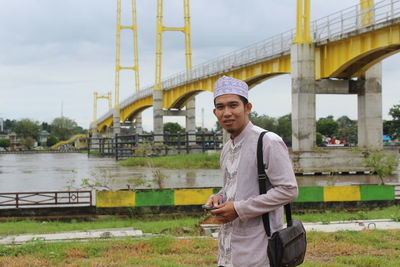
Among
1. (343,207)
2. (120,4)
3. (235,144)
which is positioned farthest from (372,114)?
(120,4)

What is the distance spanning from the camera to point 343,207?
46.8 ft

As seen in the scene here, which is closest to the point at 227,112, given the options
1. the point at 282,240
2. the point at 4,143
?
the point at 282,240

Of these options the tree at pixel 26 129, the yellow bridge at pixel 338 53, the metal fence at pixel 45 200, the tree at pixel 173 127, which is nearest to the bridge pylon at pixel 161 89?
the yellow bridge at pixel 338 53

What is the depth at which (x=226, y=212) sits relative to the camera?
2.89 metres

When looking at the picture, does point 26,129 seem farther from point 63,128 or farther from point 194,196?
point 194,196

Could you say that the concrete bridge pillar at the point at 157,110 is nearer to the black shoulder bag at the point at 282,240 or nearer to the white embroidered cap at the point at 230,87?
the white embroidered cap at the point at 230,87

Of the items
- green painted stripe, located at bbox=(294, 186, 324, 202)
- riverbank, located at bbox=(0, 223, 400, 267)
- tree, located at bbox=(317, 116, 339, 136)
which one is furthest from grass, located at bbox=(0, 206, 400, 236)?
tree, located at bbox=(317, 116, 339, 136)

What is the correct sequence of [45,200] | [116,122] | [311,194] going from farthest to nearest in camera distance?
[116,122] < [311,194] < [45,200]

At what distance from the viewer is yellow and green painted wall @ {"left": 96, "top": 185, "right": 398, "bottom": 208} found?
13.4m

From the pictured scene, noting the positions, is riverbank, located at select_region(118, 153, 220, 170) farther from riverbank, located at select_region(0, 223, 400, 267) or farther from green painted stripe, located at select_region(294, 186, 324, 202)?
riverbank, located at select_region(0, 223, 400, 267)

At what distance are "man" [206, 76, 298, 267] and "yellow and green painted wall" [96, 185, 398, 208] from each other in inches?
415

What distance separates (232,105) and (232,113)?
0.05 metres

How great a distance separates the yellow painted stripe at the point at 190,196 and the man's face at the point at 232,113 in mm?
10698

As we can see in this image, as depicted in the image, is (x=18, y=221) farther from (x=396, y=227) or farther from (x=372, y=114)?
(x=372, y=114)
